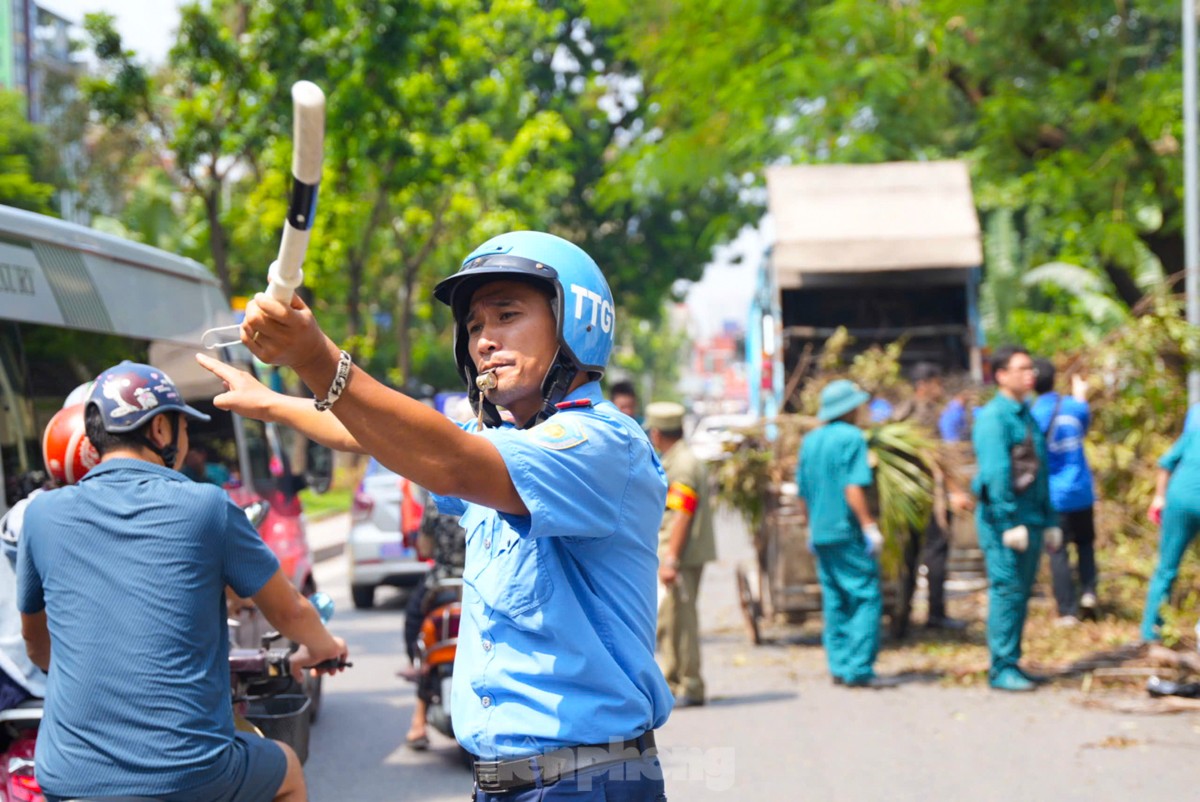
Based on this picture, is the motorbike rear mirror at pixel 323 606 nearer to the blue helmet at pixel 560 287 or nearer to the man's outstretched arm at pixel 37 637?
the man's outstretched arm at pixel 37 637

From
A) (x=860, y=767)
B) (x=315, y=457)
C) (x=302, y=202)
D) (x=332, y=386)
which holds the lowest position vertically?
(x=860, y=767)

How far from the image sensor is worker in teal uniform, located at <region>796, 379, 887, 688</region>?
8656mm

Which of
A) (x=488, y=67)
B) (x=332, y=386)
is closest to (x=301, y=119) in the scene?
(x=332, y=386)

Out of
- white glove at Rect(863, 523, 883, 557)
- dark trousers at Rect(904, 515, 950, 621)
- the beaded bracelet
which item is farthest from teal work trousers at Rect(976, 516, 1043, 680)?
the beaded bracelet

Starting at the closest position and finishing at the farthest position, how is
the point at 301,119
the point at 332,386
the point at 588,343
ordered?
the point at 301,119, the point at 332,386, the point at 588,343

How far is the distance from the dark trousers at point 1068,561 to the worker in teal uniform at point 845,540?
5.89ft

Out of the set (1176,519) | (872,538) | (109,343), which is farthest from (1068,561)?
(109,343)

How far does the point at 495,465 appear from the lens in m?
2.42

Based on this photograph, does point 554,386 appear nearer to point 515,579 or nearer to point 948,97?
point 515,579

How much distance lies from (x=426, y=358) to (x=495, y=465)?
35.1 metres

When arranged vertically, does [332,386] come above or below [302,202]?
below

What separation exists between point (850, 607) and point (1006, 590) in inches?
38.5

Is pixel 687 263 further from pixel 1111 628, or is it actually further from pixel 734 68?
pixel 1111 628

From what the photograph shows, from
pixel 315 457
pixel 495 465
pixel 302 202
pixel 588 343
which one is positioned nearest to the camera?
pixel 302 202
